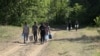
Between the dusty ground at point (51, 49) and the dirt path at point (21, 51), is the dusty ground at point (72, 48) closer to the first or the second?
the dusty ground at point (51, 49)

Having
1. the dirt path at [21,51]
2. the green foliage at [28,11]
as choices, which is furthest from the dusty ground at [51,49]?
the green foliage at [28,11]

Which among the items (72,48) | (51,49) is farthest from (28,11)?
(51,49)

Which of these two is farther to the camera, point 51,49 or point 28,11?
point 28,11

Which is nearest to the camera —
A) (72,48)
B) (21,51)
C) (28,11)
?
(21,51)

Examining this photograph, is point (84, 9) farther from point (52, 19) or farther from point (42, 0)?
point (42, 0)

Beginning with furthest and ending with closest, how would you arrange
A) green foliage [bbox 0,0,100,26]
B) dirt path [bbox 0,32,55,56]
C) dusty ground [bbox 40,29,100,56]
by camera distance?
1. green foliage [bbox 0,0,100,26]
2. dusty ground [bbox 40,29,100,56]
3. dirt path [bbox 0,32,55,56]

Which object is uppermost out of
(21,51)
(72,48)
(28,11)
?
(28,11)

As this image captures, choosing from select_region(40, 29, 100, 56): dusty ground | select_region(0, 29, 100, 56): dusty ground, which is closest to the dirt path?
select_region(0, 29, 100, 56): dusty ground

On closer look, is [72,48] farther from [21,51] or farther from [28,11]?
[28,11]

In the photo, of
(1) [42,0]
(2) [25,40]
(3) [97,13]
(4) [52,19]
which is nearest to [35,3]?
(1) [42,0]

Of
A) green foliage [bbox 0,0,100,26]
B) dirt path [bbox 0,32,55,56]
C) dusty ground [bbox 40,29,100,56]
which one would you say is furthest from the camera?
green foliage [bbox 0,0,100,26]

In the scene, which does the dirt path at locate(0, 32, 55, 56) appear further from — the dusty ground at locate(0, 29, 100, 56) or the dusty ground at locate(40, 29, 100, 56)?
the dusty ground at locate(40, 29, 100, 56)

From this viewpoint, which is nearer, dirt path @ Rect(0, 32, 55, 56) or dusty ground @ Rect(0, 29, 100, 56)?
dirt path @ Rect(0, 32, 55, 56)

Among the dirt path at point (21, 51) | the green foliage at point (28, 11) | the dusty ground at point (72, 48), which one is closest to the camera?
the dirt path at point (21, 51)
